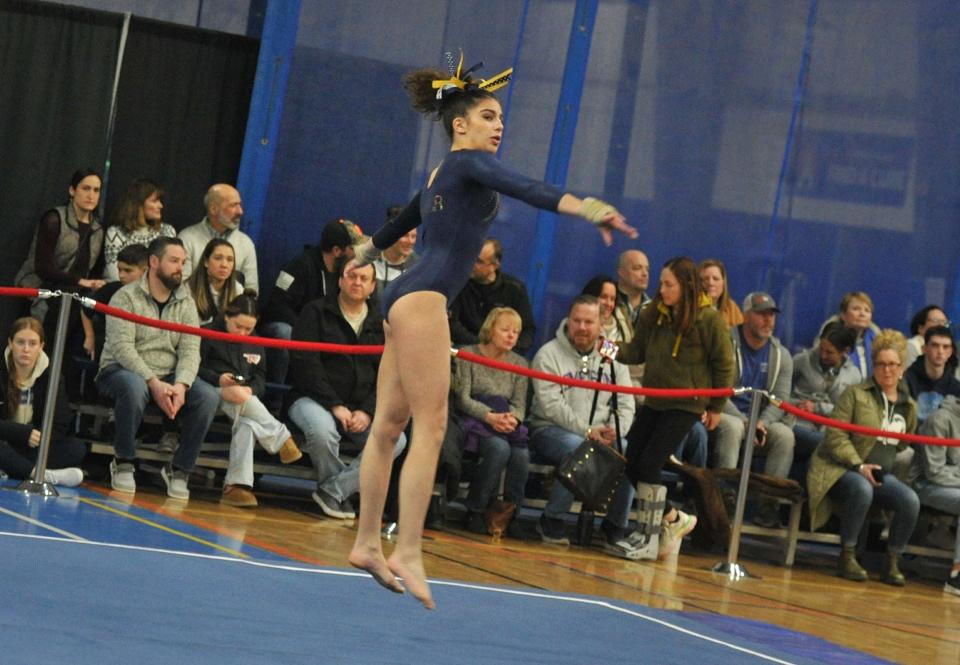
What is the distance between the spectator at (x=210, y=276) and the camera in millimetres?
9086

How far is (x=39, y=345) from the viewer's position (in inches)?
326

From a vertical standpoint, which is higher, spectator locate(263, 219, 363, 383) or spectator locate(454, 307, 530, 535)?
spectator locate(263, 219, 363, 383)

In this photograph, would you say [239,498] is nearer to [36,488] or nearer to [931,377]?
[36,488]

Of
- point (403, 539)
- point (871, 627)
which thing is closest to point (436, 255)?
point (403, 539)

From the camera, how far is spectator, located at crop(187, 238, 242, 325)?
9.09m

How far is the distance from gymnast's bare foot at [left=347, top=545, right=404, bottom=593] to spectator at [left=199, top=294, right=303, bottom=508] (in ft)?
12.6

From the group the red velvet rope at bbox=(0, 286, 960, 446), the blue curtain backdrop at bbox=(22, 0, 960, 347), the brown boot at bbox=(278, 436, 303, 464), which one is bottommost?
the brown boot at bbox=(278, 436, 303, 464)

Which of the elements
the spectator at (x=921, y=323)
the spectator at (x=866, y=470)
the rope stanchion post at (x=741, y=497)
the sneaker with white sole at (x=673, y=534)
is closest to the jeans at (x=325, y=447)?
the sneaker with white sole at (x=673, y=534)

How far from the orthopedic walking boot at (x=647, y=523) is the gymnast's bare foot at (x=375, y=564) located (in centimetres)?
431

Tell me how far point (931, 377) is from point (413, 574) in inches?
267

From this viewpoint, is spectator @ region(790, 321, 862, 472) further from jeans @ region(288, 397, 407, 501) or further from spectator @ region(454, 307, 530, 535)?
jeans @ region(288, 397, 407, 501)

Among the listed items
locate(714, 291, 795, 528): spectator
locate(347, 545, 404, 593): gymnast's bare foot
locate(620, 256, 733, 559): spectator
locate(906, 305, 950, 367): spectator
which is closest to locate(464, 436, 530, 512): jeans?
locate(620, 256, 733, 559): spectator

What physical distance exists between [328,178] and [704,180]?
2.98 meters

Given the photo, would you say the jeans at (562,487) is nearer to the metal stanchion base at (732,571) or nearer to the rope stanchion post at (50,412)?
the metal stanchion base at (732,571)
